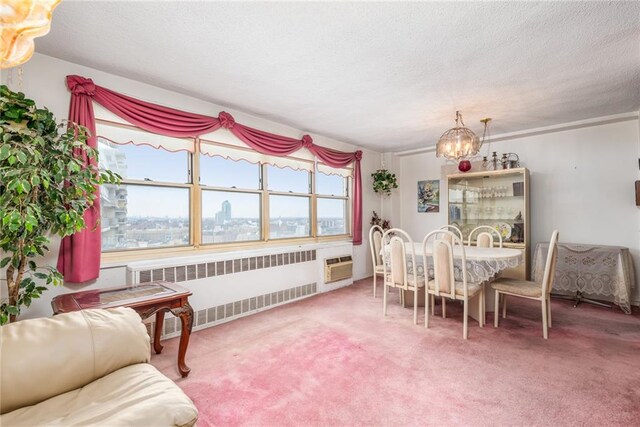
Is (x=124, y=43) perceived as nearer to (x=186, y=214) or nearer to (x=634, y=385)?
(x=186, y=214)

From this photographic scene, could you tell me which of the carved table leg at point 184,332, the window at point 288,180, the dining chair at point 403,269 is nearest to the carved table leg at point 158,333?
the carved table leg at point 184,332

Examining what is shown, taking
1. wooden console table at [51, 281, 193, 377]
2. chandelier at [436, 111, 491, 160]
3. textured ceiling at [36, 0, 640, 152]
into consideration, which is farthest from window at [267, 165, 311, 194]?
wooden console table at [51, 281, 193, 377]

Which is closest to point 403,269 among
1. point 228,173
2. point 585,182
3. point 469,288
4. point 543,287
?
point 469,288

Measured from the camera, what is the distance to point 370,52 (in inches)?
86.4

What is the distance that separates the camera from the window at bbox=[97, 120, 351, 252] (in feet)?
8.91

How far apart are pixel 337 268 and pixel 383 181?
1.84 meters

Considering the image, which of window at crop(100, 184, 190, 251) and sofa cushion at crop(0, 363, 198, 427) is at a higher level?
window at crop(100, 184, 190, 251)

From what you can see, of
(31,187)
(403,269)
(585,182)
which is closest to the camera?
(31,187)

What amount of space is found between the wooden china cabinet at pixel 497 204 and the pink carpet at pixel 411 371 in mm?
1256

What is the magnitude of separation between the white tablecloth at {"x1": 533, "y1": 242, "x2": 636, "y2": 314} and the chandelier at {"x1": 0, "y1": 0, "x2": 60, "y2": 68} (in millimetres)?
4963

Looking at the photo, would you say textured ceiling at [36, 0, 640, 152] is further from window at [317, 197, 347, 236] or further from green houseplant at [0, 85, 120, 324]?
window at [317, 197, 347, 236]

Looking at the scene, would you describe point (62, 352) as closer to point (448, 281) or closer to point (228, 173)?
point (228, 173)

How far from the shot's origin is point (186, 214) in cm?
318

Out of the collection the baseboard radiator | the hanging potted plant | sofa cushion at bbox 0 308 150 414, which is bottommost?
the baseboard radiator
